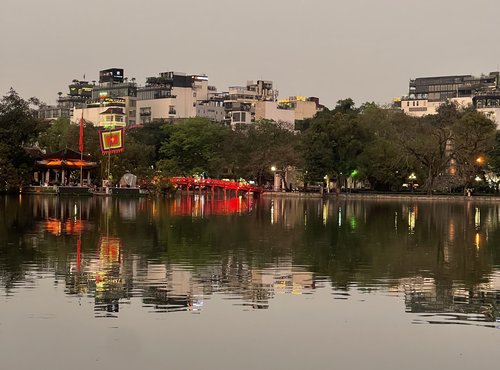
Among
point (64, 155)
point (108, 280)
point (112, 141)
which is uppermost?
point (112, 141)

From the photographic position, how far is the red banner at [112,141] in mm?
85250

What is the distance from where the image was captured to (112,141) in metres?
85.4

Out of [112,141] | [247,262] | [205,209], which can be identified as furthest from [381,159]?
[247,262]

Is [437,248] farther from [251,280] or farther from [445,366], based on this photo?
[445,366]

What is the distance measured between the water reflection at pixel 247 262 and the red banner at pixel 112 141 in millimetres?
39694

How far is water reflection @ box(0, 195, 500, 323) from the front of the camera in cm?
1941

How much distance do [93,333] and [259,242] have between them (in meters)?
18.1

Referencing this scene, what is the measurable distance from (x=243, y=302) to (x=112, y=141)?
6781cm

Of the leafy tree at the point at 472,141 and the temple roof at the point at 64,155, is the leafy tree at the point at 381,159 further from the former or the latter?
the temple roof at the point at 64,155

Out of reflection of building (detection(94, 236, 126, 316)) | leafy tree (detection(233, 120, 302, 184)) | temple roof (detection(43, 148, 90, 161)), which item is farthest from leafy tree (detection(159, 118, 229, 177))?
reflection of building (detection(94, 236, 126, 316))

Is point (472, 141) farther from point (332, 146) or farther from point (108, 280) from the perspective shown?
point (108, 280)

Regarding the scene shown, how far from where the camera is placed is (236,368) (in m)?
13.6

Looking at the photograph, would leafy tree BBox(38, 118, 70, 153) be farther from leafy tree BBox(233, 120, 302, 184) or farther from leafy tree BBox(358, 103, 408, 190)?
leafy tree BBox(358, 103, 408, 190)

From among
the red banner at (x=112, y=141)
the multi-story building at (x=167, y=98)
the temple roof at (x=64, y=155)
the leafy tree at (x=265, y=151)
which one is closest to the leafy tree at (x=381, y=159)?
the leafy tree at (x=265, y=151)
